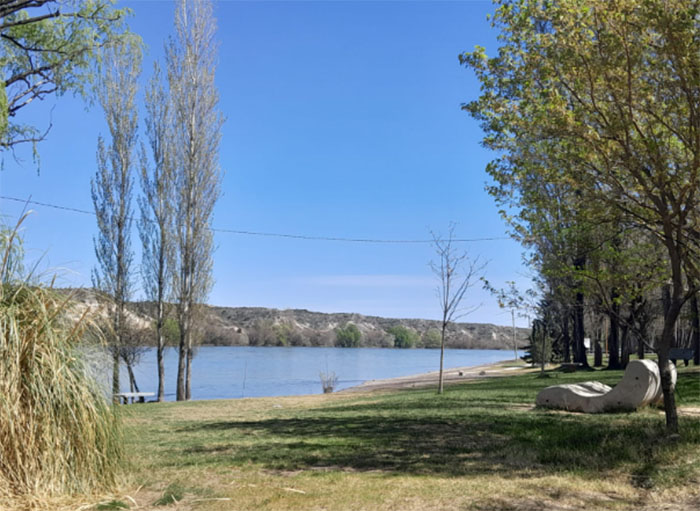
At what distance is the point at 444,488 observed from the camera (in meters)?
5.63

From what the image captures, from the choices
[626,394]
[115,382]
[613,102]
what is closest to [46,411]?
[115,382]

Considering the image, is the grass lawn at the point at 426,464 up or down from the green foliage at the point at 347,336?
up

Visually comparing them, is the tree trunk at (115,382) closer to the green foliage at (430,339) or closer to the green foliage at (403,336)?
the green foliage at (403,336)

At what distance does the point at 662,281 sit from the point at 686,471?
15.1ft

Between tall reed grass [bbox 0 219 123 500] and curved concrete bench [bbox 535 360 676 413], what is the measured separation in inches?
326

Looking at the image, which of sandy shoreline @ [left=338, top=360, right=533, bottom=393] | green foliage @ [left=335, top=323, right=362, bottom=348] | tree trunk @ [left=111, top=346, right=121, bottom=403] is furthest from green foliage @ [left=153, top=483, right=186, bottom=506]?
green foliage @ [left=335, top=323, right=362, bottom=348]

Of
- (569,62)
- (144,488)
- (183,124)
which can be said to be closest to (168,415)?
(144,488)

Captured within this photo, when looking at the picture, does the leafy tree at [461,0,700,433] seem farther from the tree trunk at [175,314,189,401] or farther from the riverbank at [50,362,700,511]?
the tree trunk at [175,314,189,401]

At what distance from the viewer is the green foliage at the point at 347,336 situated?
100625 millimetres

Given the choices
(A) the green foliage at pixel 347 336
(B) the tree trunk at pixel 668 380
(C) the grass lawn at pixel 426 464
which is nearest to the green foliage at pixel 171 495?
(C) the grass lawn at pixel 426 464

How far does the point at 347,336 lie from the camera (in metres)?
101

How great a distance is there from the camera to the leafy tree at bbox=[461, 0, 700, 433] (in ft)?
24.3

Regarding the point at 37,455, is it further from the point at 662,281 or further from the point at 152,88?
the point at 152,88

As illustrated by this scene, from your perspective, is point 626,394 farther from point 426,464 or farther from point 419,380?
point 419,380
